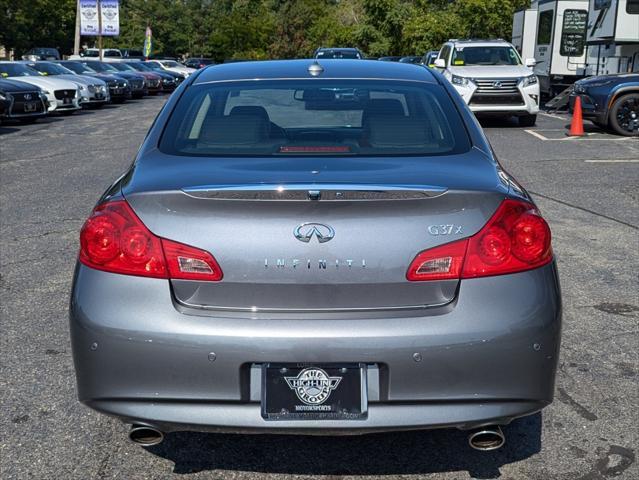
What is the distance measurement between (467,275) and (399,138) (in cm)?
94

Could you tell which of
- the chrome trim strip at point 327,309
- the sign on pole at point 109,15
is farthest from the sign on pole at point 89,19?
the chrome trim strip at point 327,309

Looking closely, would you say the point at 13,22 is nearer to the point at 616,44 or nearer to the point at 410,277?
the point at 616,44

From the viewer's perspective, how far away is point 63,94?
23.3 meters

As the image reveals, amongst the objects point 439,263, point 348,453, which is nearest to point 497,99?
point 348,453

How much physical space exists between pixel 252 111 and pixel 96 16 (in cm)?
5830

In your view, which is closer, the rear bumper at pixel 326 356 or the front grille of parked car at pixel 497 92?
the rear bumper at pixel 326 356

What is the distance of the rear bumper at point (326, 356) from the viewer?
Answer: 2918 mm

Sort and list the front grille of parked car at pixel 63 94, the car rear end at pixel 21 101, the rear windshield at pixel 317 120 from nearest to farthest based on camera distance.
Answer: the rear windshield at pixel 317 120 → the car rear end at pixel 21 101 → the front grille of parked car at pixel 63 94

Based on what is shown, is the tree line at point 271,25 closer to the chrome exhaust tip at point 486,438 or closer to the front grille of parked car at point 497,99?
the front grille of parked car at point 497,99

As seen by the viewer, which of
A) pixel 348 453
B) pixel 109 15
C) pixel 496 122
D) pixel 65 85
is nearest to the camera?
pixel 348 453

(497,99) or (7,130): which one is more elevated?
(497,99)

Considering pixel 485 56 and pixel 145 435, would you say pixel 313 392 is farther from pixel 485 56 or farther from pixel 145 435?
pixel 485 56

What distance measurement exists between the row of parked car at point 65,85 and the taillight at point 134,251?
17676 mm

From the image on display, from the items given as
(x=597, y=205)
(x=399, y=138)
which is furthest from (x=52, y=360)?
(x=597, y=205)
